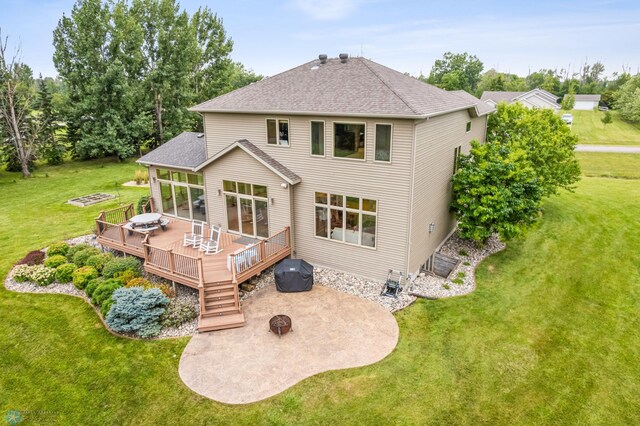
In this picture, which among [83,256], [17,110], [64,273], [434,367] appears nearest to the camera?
[434,367]

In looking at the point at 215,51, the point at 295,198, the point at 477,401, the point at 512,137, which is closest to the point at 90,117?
the point at 215,51

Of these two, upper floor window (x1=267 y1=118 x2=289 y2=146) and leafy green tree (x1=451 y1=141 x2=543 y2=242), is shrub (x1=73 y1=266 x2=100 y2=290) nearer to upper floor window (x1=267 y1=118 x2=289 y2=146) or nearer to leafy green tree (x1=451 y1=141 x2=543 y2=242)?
upper floor window (x1=267 y1=118 x2=289 y2=146)

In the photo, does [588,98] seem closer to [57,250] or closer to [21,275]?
[57,250]

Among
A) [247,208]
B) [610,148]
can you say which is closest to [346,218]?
[247,208]

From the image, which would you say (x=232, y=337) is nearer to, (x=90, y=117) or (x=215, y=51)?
(x=90, y=117)

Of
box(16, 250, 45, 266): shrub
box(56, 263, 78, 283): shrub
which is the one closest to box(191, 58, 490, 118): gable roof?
box(56, 263, 78, 283): shrub

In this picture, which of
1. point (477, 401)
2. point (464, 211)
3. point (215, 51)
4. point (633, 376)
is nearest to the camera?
point (477, 401)
